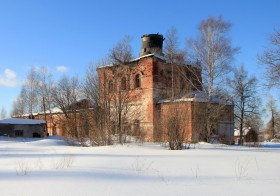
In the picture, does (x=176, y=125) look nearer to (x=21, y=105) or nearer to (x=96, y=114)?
(x=96, y=114)

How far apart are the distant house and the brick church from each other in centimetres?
1429

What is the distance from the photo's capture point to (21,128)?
39.6 meters

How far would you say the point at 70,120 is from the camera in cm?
2381

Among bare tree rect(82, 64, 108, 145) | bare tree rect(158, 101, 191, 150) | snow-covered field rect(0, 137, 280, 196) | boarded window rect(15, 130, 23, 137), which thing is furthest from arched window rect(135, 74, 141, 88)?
snow-covered field rect(0, 137, 280, 196)

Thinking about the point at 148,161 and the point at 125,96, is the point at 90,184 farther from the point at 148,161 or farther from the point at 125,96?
the point at 125,96

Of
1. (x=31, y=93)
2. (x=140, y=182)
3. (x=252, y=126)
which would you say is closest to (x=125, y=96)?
(x=140, y=182)

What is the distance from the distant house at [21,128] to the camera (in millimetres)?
38562

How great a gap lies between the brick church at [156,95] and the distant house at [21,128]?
46.9ft

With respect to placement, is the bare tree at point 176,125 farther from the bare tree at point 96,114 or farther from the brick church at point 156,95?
the bare tree at point 96,114

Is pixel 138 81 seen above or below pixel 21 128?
above

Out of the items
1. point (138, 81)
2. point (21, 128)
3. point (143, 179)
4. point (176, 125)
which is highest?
point (138, 81)

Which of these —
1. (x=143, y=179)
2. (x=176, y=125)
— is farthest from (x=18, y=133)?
(x=143, y=179)

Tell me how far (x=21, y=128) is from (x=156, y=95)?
1733cm

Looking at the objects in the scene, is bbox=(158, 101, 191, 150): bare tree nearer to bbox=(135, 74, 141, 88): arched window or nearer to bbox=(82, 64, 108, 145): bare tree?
bbox=(82, 64, 108, 145): bare tree
